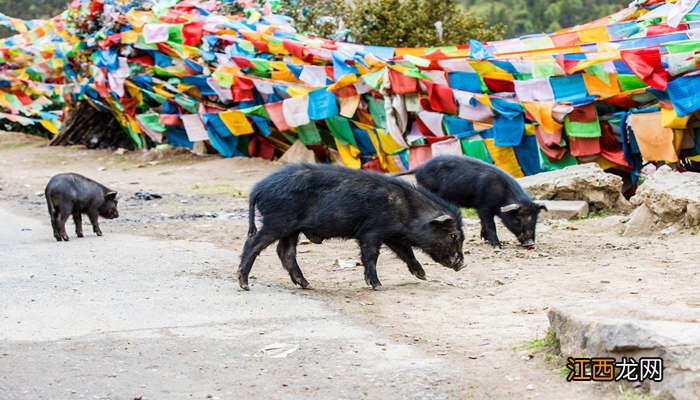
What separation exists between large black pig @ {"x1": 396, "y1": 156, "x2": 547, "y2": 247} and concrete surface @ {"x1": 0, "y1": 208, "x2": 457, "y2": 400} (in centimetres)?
328

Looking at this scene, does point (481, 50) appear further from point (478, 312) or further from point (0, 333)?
point (0, 333)

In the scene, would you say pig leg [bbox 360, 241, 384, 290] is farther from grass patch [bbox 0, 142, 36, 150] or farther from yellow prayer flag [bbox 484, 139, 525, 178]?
grass patch [bbox 0, 142, 36, 150]

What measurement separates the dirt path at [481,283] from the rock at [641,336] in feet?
0.67

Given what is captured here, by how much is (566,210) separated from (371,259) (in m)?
4.85

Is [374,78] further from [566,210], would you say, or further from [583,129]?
[566,210]

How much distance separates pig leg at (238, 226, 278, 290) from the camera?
A: 8.03 meters

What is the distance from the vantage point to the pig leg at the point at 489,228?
10.7m

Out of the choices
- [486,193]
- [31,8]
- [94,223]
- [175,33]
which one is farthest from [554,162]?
[31,8]

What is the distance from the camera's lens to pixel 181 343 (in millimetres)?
6184

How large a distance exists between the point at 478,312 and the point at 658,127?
22.1ft

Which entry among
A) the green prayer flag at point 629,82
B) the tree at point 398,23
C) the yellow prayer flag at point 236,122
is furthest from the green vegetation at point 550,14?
the green prayer flag at point 629,82

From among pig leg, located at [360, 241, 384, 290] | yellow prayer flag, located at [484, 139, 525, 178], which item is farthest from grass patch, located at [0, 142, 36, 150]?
pig leg, located at [360, 241, 384, 290]

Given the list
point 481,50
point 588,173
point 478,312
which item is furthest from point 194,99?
point 478,312

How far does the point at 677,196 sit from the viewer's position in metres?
10.2
